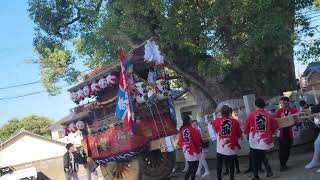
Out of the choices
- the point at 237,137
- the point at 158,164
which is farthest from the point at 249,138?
the point at 158,164

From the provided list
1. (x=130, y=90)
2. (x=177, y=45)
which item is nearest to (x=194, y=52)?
(x=177, y=45)

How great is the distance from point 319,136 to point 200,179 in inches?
137

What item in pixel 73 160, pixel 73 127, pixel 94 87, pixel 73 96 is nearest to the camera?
pixel 94 87

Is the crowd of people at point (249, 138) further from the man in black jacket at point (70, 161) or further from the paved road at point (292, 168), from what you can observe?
the man in black jacket at point (70, 161)

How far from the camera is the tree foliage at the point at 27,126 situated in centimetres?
6506

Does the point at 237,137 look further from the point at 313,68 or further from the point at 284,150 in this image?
the point at 313,68

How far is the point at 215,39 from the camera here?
580 inches

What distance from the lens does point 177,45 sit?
15.2m

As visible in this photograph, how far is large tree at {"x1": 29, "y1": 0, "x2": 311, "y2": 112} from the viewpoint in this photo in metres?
13.2

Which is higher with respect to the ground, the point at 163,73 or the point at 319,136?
the point at 163,73

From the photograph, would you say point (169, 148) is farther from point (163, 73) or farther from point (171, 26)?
Answer: point (171, 26)

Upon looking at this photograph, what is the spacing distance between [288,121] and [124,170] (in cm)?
520

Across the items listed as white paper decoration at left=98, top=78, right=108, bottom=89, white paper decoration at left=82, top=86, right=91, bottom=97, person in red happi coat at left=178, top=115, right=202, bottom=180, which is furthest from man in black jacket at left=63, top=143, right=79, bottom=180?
person in red happi coat at left=178, top=115, right=202, bottom=180

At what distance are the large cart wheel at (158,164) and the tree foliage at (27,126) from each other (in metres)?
53.3
